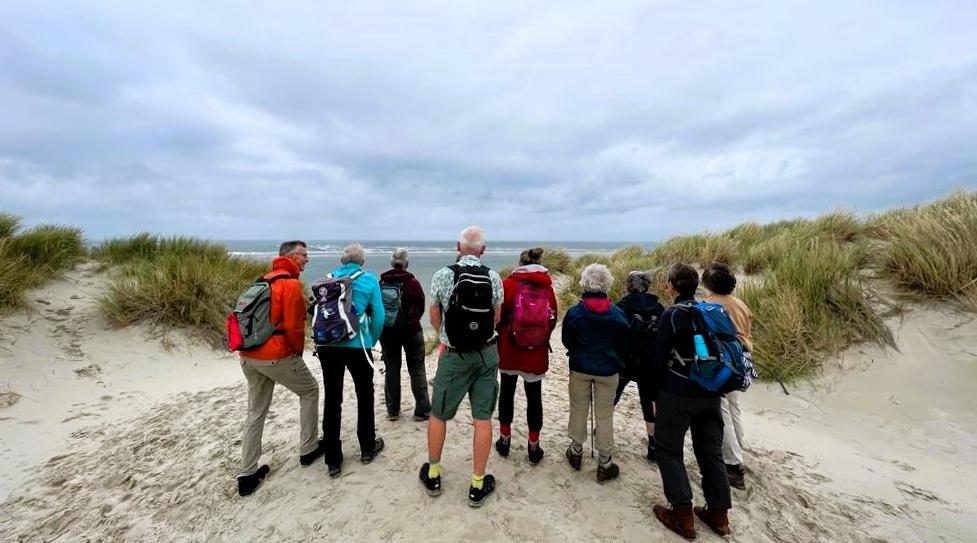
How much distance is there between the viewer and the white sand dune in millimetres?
3049

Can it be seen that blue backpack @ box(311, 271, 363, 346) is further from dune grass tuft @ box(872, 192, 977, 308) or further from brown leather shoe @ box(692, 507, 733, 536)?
dune grass tuft @ box(872, 192, 977, 308)

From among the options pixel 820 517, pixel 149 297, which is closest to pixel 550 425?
pixel 820 517

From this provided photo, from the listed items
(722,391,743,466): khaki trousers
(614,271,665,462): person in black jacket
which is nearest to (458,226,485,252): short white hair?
(614,271,665,462): person in black jacket

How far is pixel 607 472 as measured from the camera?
346cm

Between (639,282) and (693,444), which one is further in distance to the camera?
(639,282)

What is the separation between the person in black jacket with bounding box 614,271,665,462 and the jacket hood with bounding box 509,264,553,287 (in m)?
0.72

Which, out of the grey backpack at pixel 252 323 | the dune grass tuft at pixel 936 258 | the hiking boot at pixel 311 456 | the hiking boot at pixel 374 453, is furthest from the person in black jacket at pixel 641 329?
the dune grass tuft at pixel 936 258

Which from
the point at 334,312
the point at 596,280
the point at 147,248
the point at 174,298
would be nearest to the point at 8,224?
the point at 147,248

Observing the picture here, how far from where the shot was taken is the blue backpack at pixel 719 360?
2609mm

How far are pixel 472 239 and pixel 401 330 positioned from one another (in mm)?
1674

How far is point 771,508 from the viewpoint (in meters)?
3.29

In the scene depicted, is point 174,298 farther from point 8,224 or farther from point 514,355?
point 514,355

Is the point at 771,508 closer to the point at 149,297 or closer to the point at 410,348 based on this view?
the point at 410,348

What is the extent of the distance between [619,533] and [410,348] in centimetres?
267
